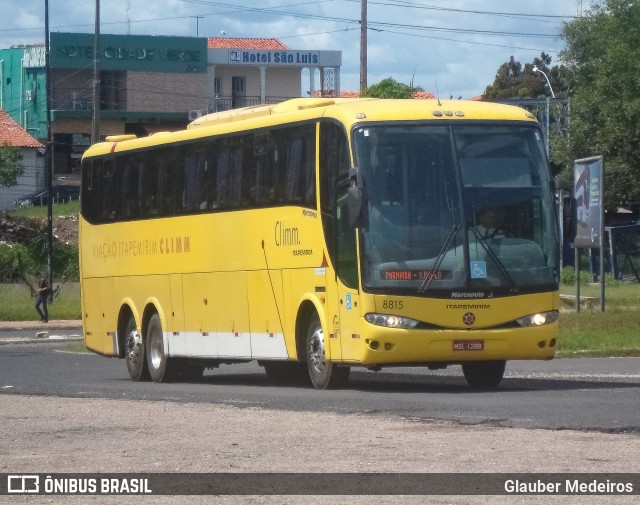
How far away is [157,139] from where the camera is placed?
82.2 feet

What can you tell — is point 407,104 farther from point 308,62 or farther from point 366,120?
point 308,62

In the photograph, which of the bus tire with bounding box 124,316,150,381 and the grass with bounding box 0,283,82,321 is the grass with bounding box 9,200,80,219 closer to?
the grass with bounding box 0,283,82,321

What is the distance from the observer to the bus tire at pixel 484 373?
20297 mm

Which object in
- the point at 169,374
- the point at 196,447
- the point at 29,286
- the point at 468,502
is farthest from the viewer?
the point at 29,286

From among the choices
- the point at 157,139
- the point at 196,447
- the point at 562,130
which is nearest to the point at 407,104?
the point at 157,139

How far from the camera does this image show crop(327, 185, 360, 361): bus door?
1898cm

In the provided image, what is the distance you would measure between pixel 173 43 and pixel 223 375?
7673 cm

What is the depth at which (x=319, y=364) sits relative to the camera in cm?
2012

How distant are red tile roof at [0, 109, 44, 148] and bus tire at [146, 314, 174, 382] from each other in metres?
66.7

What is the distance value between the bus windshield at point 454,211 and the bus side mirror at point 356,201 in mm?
120

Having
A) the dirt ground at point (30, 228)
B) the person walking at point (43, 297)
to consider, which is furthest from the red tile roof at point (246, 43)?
the person walking at point (43, 297)

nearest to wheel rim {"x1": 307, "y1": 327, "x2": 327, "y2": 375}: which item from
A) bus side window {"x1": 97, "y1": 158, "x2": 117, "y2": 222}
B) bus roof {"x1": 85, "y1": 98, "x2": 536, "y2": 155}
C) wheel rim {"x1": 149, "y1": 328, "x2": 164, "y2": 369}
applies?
bus roof {"x1": 85, "y1": 98, "x2": 536, "y2": 155}

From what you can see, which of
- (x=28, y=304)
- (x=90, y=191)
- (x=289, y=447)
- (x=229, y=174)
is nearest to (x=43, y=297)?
(x=28, y=304)

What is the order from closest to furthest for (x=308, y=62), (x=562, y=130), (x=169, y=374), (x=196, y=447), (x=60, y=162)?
(x=196, y=447) < (x=169, y=374) < (x=562, y=130) < (x=60, y=162) < (x=308, y=62)
